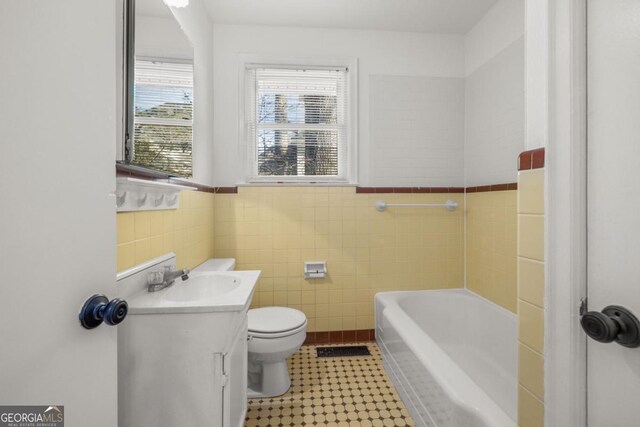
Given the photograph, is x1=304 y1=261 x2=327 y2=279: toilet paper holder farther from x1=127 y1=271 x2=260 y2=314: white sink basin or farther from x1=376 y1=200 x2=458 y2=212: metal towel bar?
x1=127 y1=271 x2=260 y2=314: white sink basin

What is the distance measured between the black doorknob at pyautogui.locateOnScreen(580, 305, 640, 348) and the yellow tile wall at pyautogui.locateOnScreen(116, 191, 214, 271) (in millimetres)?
1338

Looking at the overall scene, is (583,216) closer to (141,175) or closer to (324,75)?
(141,175)

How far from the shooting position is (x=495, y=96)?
6.65ft

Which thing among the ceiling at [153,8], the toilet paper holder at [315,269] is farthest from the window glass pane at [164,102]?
the toilet paper holder at [315,269]

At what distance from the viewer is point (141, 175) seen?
1.19m

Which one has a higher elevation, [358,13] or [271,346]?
[358,13]

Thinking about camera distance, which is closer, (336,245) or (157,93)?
(157,93)

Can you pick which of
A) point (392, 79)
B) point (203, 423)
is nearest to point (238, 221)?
point (203, 423)

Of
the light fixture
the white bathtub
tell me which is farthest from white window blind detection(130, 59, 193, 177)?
the white bathtub

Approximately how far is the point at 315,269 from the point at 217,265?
74cm

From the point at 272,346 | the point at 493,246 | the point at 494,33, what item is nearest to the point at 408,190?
the point at 493,246

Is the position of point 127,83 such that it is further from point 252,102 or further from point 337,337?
point 337,337

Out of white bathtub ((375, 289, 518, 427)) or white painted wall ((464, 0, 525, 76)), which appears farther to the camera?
white painted wall ((464, 0, 525, 76))

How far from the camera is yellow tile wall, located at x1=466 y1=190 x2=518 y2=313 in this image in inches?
73.9
